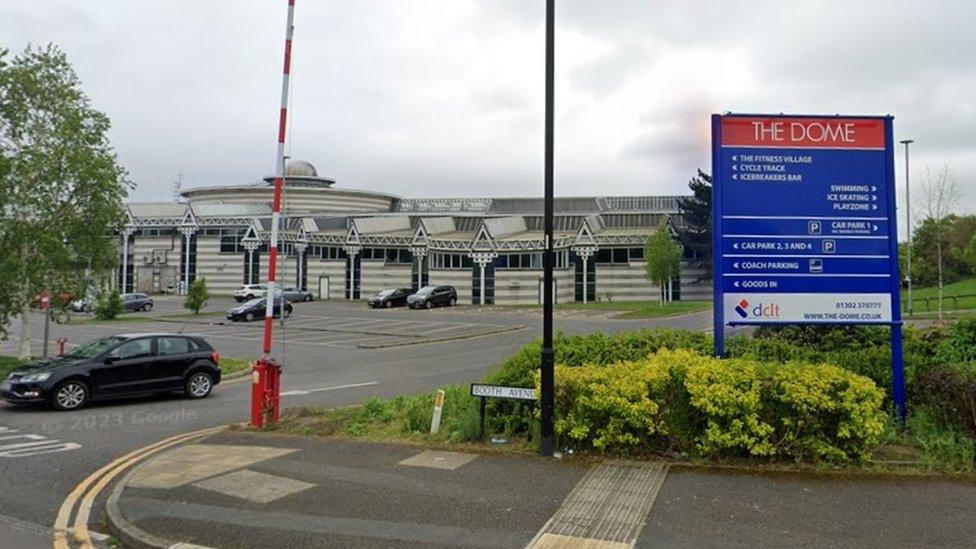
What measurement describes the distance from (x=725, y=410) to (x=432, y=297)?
43.2m

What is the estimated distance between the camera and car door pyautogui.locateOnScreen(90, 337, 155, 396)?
12984 millimetres

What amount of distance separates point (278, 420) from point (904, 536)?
810 cm

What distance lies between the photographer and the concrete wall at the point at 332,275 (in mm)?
61156

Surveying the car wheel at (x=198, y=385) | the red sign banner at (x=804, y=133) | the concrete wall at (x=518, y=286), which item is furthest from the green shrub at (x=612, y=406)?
the concrete wall at (x=518, y=286)

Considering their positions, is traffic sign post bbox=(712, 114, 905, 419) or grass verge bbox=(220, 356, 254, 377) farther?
grass verge bbox=(220, 356, 254, 377)

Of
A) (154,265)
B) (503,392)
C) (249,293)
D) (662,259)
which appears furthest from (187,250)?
(503,392)

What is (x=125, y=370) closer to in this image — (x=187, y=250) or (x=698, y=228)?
(x=698, y=228)

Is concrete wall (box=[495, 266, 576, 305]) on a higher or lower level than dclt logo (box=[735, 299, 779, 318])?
higher

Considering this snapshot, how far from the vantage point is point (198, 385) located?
47.3 feet

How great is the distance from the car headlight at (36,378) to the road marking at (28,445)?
6.59 ft

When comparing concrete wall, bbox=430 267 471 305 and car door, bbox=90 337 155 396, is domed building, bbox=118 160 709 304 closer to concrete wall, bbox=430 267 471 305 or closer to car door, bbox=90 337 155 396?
concrete wall, bbox=430 267 471 305

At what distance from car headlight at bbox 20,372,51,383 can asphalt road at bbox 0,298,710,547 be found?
1.96 feet

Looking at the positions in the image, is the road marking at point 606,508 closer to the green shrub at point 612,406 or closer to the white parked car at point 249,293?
the green shrub at point 612,406

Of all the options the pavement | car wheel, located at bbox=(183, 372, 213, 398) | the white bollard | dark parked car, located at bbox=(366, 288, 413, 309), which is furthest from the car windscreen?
dark parked car, located at bbox=(366, 288, 413, 309)
